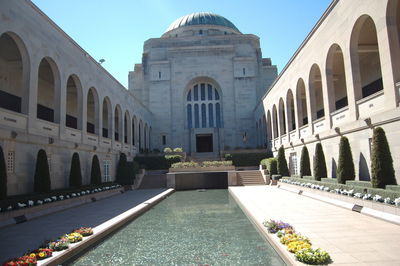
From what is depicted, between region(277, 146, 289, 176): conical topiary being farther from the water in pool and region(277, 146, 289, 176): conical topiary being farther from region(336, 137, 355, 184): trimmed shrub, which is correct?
the water in pool

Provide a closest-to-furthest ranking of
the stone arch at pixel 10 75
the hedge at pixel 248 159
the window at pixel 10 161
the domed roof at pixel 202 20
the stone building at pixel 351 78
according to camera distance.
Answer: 1. the stone building at pixel 351 78
2. the window at pixel 10 161
3. the stone arch at pixel 10 75
4. the hedge at pixel 248 159
5. the domed roof at pixel 202 20

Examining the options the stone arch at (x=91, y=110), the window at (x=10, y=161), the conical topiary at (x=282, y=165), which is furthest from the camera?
the conical topiary at (x=282, y=165)

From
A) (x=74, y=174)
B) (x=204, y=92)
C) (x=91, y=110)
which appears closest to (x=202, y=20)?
(x=204, y=92)

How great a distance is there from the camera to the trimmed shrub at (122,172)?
944 inches

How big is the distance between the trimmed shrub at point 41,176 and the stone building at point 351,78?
1438 centimetres

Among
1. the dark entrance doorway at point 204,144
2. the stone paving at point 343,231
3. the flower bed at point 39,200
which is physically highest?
the dark entrance doorway at point 204,144

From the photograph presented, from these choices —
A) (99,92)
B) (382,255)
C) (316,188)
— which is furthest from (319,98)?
(382,255)

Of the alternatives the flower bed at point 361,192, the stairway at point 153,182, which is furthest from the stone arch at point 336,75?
the stairway at point 153,182

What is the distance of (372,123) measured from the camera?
12.0 m

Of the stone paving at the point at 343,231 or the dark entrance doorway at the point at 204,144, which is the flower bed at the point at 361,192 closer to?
the stone paving at the point at 343,231

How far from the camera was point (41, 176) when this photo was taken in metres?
13.5

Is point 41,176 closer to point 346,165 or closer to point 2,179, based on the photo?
point 2,179

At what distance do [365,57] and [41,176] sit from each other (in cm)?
2052

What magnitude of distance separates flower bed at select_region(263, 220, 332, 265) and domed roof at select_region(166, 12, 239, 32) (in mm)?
49487
